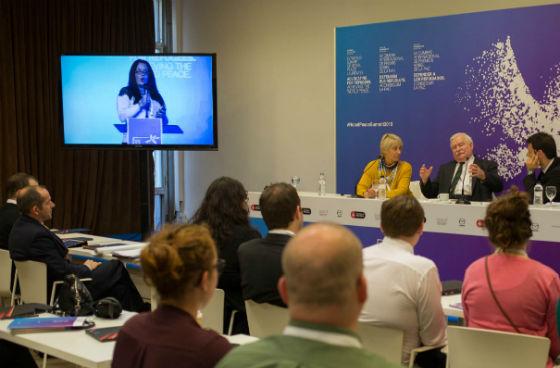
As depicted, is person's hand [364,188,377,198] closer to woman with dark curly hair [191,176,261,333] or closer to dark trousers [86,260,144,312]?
dark trousers [86,260,144,312]

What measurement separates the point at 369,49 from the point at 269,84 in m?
2.08

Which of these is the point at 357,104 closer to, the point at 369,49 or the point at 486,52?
the point at 369,49

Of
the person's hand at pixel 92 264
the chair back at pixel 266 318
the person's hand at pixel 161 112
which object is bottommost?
the person's hand at pixel 92 264

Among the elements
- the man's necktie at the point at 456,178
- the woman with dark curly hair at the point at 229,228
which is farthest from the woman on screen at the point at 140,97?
the woman with dark curly hair at the point at 229,228

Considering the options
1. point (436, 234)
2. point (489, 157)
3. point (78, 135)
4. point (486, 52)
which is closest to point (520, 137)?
point (489, 157)

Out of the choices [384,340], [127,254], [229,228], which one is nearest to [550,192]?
[229,228]

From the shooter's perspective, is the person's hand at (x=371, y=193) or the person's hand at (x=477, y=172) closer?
the person's hand at (x=477, y=172)

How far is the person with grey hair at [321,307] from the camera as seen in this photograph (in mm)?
1403

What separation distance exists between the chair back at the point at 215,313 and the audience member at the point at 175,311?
167 cm

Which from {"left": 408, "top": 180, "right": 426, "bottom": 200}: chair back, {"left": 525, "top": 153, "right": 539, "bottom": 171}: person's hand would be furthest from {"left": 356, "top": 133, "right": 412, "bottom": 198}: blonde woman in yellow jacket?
{"left": 525, "top": 153, "right": 539, "bottom": 171}: person's hand

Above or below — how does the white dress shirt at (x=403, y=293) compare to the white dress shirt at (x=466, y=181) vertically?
below

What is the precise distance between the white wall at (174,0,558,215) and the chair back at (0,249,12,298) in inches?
170

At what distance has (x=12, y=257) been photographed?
5227 millimetres

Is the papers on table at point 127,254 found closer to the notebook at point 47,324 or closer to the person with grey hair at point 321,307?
the notebook at point 47,324
